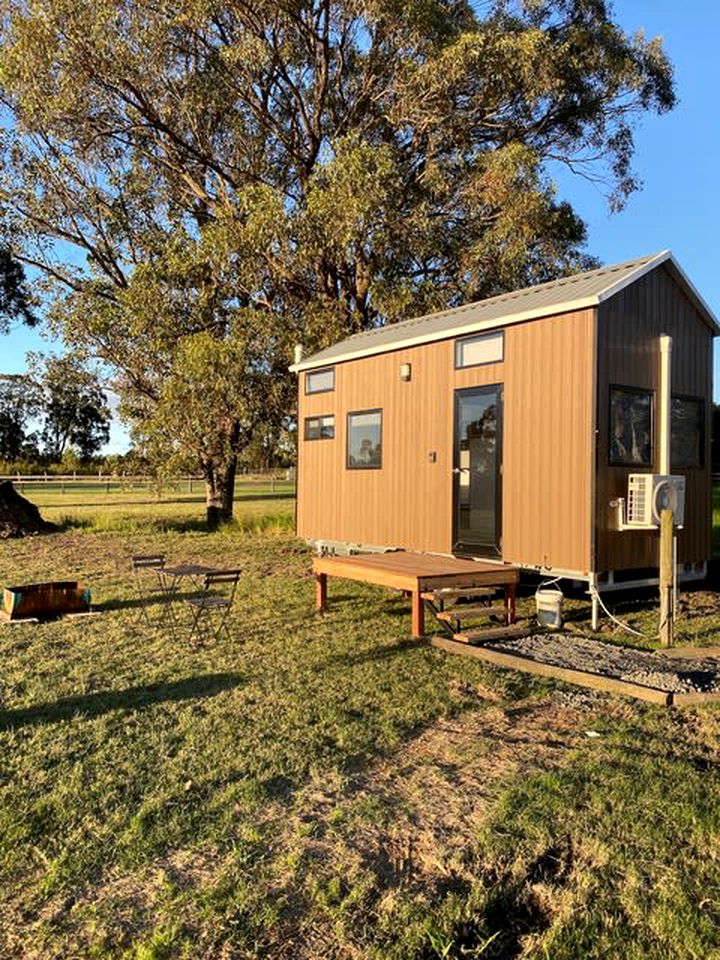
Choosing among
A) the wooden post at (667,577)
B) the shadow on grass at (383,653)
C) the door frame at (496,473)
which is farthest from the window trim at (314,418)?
the wooden post at (667,577)

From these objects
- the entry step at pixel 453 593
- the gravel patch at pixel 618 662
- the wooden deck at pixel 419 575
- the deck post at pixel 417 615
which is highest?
the wooden deck at pixel 419 575

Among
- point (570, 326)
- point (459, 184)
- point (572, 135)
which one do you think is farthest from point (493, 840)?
point (572, 135)

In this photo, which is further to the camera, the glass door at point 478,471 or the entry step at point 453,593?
the glass door at point 478,471

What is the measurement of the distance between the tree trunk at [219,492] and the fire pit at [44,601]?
372 inches

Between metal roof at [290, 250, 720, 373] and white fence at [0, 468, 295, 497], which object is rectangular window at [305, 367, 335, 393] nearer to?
metal roof at [290, 250, 720, 373]

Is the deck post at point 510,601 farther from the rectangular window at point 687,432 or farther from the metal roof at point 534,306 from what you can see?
the metal roof at point 534,306

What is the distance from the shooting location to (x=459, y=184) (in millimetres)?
14727

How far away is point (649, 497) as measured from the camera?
266 inches

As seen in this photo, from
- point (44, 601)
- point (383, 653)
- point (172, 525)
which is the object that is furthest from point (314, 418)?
point (172, 525)

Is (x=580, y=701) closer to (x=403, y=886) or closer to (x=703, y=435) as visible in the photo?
(x=403, y=886)

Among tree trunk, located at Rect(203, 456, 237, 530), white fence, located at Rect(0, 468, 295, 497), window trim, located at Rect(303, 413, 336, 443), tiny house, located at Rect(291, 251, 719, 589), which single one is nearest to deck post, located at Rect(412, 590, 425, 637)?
tiny house, located at Rect(291, 251, 719, 589)

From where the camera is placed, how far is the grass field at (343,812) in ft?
7.68

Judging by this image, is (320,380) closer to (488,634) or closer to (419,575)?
(419,575)

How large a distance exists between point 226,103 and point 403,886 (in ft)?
48.3
